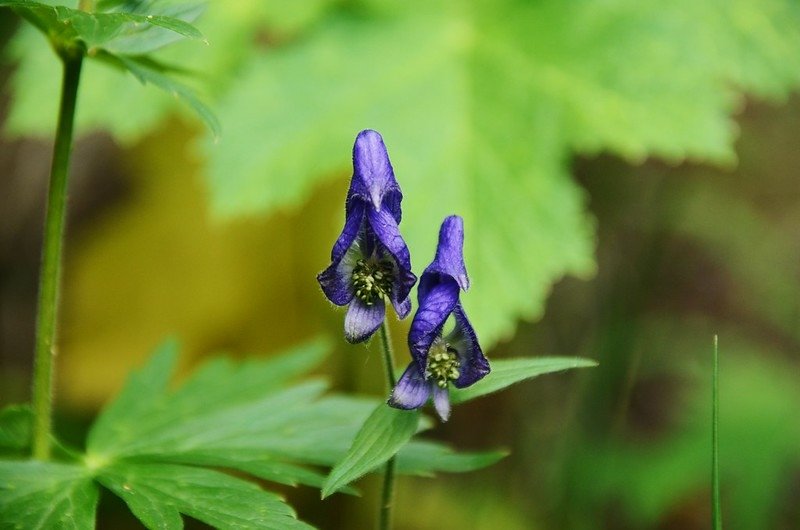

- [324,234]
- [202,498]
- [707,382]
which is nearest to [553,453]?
[707,382]

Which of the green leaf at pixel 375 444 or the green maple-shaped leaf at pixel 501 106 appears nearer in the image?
the green leaf at pixel 375 444

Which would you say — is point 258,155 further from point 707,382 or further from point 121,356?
point 707,382

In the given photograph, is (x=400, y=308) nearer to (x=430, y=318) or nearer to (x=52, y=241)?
(x=430, y=318)

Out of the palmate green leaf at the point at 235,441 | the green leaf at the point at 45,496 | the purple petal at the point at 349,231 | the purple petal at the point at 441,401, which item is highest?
the purple petal at the point at 349,231

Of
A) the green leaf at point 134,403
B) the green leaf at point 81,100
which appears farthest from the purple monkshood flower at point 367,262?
the green leaf at point 81,100

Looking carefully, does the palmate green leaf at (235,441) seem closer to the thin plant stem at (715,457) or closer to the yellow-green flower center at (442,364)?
the yellow-green flower center at (442,364)

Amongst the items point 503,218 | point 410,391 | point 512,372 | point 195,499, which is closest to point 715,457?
point 512,372

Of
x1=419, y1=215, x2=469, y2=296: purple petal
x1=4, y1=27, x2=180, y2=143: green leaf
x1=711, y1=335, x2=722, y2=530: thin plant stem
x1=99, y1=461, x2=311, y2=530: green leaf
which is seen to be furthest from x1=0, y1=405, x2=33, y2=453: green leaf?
x1=4, y1=27, x2=180, y2=143: green leaf

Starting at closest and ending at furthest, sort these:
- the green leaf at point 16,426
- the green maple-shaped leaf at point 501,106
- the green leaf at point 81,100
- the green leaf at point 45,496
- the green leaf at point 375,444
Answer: the green leaf at point 375,444 → the green leaf at point 45,496 → the green leaf at point 16,426 → the green maple-shaped leaf at point 501,106 → the green leaf at point 81,100
